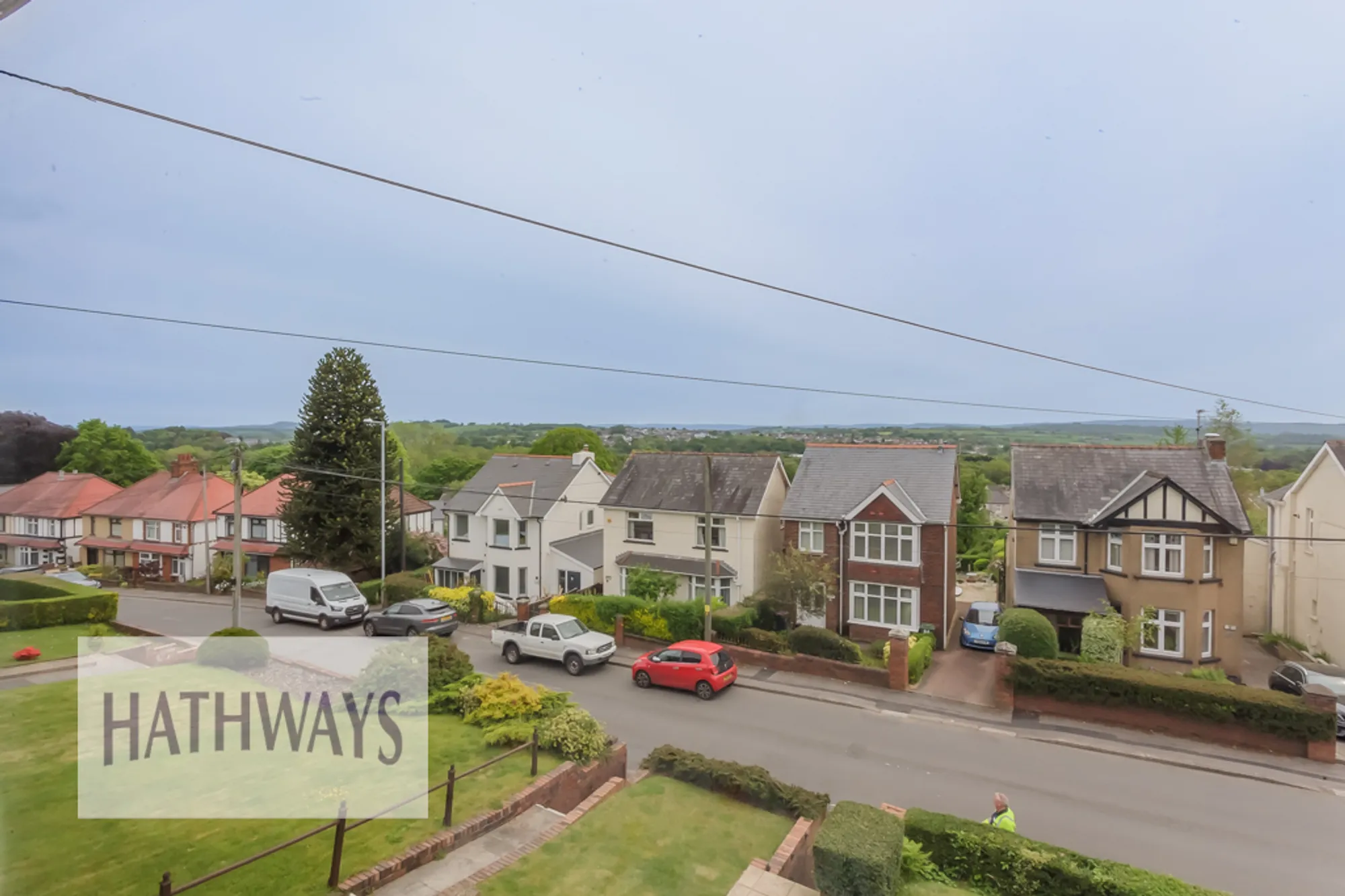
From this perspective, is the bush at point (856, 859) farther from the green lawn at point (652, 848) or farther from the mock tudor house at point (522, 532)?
the mock tudor house at point (522, 532)

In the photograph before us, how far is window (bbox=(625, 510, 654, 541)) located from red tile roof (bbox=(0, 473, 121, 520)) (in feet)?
62.7

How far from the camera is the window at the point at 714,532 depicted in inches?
1093

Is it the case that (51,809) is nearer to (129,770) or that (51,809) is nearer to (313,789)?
(129,770)

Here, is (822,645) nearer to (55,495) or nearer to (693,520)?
(693,520)

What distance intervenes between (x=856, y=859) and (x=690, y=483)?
22354 millimetres

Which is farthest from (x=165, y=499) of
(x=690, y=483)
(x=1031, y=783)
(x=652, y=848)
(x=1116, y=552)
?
(x=1116, y=552)

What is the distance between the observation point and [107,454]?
10.0m

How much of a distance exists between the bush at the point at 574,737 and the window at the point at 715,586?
16.1 metres

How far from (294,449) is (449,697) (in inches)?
642

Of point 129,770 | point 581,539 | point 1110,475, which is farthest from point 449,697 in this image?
point 1110,475

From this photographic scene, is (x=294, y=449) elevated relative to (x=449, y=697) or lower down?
elevated

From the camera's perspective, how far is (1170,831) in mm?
11031

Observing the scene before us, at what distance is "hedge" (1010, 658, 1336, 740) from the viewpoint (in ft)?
Result: 47.8

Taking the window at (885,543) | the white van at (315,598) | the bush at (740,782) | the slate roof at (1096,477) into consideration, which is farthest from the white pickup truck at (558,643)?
the slate roof at (1096,477)
